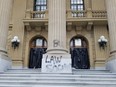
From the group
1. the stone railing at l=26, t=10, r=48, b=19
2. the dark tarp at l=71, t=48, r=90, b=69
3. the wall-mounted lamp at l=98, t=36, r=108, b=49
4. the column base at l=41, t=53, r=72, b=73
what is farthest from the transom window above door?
the column base at l=41, t=53, r=72, b=73

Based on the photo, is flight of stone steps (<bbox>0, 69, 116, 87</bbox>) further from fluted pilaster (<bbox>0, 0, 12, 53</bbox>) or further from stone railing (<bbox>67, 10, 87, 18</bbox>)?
Result: stone railing (<bbox>67, 10, 87, 18</bbox>)

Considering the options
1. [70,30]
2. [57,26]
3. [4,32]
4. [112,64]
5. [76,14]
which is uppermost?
[76,14]

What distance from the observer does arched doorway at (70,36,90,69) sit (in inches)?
753

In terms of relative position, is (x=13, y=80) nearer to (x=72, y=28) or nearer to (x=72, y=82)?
(x=72, y=82)

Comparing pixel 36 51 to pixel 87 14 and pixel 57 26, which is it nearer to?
pixel 87 14

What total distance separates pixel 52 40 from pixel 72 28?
7698 mm

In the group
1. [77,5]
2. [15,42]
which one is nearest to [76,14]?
[77,5]

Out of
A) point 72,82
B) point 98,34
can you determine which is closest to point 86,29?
point 98,34

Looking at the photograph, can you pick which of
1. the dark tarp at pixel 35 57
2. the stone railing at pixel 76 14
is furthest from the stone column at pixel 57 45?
the dark tarp at pixel 35 57

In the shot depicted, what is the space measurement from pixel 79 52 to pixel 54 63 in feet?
26.2

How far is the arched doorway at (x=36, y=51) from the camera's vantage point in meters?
19.3

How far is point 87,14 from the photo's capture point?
19.4m

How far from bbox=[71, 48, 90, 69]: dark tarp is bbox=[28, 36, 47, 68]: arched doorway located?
2984 mm

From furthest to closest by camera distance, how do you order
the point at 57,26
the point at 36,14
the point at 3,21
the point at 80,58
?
the point at 36,14 < the point at 80,58 < the point at 3,21 < the point at 57,26
